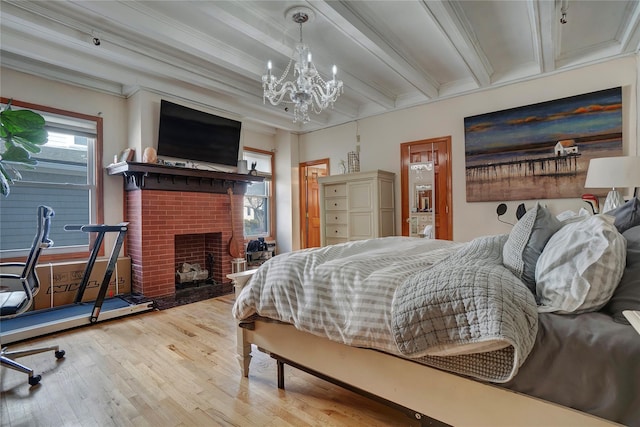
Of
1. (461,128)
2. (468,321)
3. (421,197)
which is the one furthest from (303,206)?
(468,321)

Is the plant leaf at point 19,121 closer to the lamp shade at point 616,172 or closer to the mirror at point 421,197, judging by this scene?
the mirror at point 421,197

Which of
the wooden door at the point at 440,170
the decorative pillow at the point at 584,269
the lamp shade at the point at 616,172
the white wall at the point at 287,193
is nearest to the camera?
the decorative pillow at the point at 584,269

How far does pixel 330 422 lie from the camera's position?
150 cm

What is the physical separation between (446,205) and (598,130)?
1737 millimetres

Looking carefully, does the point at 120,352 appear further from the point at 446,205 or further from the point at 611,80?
the point at 611,80

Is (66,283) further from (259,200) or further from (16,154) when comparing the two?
(259,200)

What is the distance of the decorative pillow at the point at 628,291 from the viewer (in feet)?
3.17

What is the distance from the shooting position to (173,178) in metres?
3.97

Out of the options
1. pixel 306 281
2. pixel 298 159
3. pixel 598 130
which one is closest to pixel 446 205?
pixel 598 130

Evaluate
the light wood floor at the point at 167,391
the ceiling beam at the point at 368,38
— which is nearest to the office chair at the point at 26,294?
the light wood floor at the point at 167,391

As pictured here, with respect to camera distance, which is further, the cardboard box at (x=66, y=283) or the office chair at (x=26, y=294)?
the cardboard box at (x=66, y=283)

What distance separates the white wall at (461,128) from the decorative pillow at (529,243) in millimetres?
2690

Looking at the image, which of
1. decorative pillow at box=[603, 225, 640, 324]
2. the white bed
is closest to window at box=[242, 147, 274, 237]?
the white bed

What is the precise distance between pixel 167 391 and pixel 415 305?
1.58m
